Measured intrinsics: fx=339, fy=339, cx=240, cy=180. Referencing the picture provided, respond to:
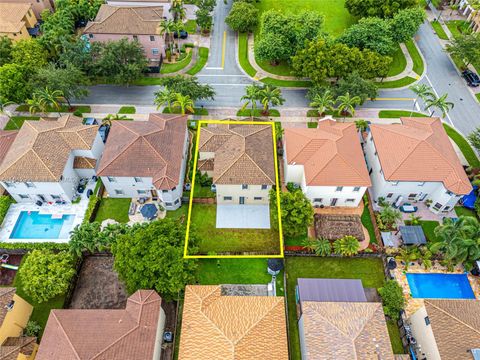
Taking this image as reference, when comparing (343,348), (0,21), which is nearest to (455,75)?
(343,348)

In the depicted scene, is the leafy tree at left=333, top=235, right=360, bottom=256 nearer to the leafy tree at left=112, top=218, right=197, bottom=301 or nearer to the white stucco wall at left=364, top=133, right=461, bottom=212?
the white stucco wall at left=364, top=133, right=461, bottom=212

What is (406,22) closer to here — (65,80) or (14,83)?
(65,80)

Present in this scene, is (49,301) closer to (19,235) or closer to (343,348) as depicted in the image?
(19,235)

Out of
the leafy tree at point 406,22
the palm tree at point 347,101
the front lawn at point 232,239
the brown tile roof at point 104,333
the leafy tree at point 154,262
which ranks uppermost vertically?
the leafy tree at point 406,22

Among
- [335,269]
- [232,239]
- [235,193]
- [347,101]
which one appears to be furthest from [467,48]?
[232,239]

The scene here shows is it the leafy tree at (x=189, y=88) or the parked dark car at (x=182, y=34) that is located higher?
the parked dark car at (x=182, y=34)

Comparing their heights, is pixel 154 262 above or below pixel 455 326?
above

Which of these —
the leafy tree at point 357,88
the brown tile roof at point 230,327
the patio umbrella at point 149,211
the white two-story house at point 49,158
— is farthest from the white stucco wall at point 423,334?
the white two-story house at point 49,158

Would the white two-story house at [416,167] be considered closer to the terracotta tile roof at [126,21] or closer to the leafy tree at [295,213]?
the leafy tree at [295,213]
